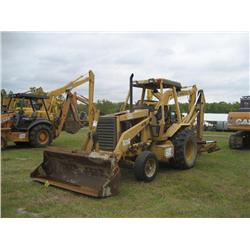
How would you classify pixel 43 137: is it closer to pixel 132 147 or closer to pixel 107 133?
pixel 107 133

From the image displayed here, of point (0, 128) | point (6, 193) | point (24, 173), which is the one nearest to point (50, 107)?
point (0, 128)

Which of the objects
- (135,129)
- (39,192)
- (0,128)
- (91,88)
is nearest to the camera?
(39,192)

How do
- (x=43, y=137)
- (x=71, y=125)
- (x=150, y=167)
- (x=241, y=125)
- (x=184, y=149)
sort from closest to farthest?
(x=150, y=167)
(x=184, y=149)
(x=241, y=125)
(x=43, y=137)
(x=71, y=125)

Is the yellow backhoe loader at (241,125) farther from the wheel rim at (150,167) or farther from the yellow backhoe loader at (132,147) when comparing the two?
the wheel rim at (150,167)

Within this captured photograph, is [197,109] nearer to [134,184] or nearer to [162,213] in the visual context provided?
[134,184]

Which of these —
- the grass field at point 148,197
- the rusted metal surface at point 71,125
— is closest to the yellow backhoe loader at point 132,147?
the grass field at point 148,197

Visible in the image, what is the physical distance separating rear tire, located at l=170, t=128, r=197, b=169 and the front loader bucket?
2.71m

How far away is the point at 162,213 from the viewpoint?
16.5 feet

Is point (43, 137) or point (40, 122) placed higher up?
point (40, 122)

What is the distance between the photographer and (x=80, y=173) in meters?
6.43

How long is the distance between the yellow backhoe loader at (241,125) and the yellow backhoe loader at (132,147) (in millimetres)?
3713

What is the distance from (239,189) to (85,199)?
129 inches

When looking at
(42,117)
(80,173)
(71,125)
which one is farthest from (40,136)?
(80,173)

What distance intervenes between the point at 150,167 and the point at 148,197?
4.05 ft
